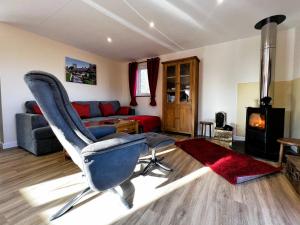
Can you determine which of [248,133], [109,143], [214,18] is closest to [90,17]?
[214,18]

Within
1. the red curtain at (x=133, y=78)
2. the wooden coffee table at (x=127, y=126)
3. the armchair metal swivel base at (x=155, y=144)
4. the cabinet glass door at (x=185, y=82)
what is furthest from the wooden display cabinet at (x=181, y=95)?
the armchair metal swivel base at (x=155, y=144)

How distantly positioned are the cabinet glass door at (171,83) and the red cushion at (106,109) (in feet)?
5.46

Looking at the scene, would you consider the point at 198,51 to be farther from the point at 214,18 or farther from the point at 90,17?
the point at 90,17

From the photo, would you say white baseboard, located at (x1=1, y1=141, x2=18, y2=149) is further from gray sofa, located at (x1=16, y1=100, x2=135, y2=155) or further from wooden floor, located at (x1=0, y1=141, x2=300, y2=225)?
wooden floor, located at (x1=0, y1=141, x2=300, y2=225)

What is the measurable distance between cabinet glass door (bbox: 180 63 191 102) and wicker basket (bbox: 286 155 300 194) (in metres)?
2.38

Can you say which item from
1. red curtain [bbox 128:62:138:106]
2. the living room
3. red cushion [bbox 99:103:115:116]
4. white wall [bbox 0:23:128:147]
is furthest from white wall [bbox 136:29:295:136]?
white wall [bbox 0:23:128:147]

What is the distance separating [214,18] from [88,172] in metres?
2.92

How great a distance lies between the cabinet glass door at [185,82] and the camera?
12.9 ft

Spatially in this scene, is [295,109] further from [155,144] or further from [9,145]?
[9,145]

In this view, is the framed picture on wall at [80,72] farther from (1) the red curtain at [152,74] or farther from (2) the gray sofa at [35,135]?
(1) the red curtain at [152,74]

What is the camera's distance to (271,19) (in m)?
2.65

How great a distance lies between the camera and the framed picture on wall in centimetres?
386

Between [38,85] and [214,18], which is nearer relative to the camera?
[38,85]

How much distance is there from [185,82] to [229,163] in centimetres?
231
